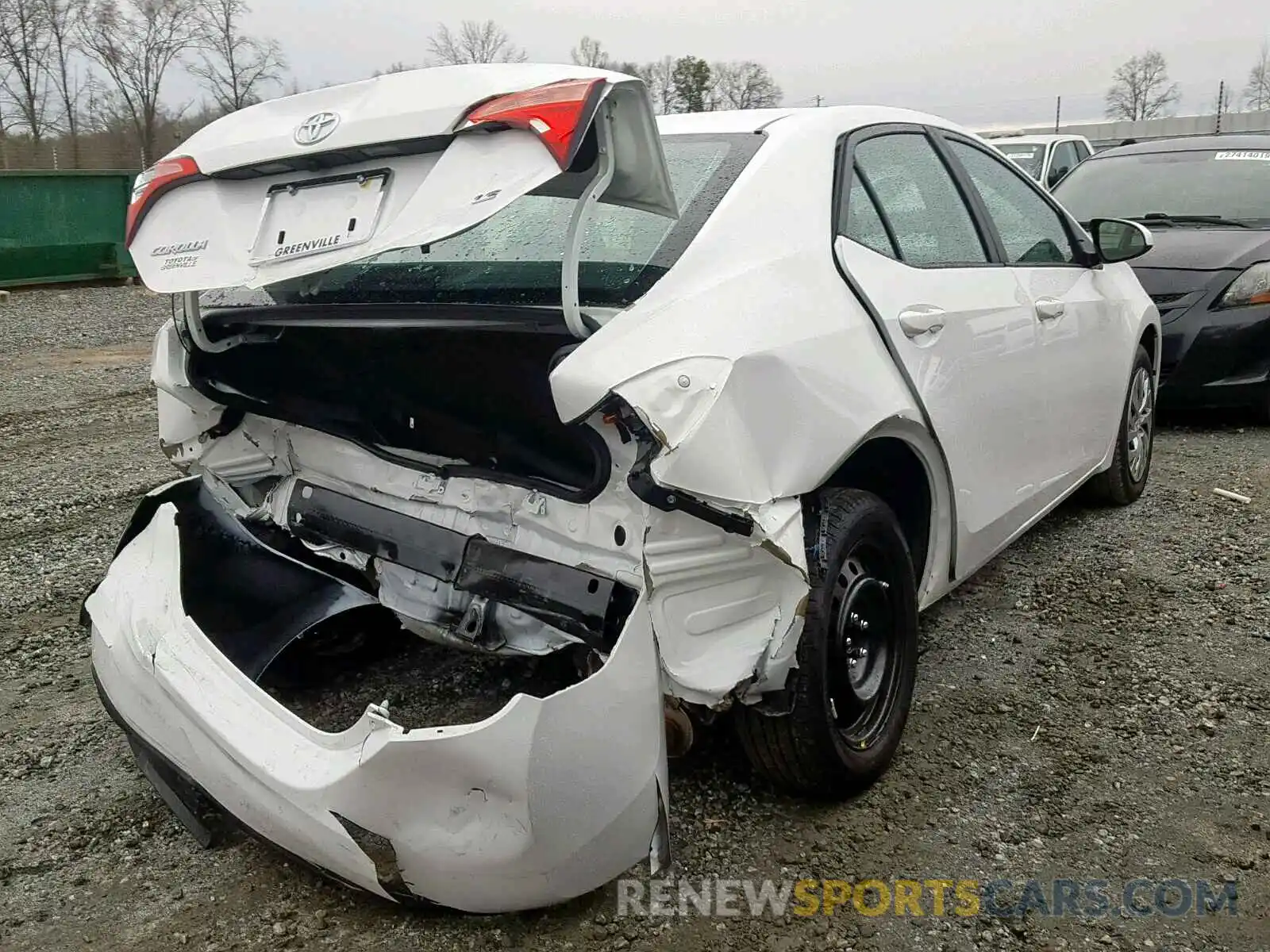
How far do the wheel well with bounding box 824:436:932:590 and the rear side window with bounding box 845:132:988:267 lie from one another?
0.51 metres

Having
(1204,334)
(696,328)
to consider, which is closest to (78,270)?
(1204,334)

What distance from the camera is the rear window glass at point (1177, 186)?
21.7ft

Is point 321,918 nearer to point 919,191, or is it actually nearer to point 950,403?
point 950,403

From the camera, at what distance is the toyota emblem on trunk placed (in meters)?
2.23

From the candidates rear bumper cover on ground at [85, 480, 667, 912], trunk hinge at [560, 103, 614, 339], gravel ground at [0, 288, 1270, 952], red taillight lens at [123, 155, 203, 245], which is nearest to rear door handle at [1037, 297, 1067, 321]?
gravel ground at [0, 288, 1270, 952]

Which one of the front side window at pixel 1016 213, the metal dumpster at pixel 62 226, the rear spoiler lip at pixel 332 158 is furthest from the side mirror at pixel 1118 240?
the metal dumpster at pixel 62 226

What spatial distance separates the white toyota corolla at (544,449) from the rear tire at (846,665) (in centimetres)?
1

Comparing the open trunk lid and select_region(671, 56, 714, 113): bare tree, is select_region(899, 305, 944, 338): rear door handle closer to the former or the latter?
the open trunk lid

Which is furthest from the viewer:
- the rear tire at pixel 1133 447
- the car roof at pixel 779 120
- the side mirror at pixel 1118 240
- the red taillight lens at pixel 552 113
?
the rear tire at pixel 1133 447

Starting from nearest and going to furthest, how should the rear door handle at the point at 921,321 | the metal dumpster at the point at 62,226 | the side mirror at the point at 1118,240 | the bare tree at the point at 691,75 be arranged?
the rear door handle at the point at 921,321 → the side mirror at the point at 1118,240 → the metal dumpster at the point at 62,226 → the bare tree at the point at 691,75

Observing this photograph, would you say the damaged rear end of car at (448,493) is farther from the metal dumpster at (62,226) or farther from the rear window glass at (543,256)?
the metal dumpster at (62,226)

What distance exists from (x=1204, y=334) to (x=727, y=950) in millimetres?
5075

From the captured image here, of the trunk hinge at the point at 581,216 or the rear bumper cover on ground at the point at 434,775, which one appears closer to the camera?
the rear bumper cover on ground at the point at 434,775

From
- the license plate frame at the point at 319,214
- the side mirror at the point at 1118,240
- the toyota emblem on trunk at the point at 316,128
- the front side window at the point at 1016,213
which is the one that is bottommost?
the side mirror at the point at 1118,240
